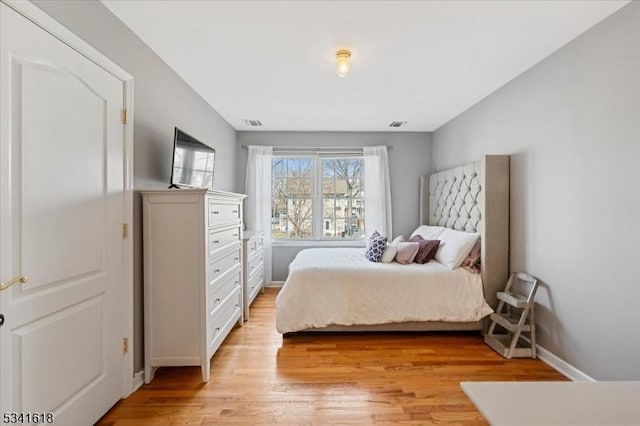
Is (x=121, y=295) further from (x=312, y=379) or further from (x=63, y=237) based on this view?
(x=312, y=379)

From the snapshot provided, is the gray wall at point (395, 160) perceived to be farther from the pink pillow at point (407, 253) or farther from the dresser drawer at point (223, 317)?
the dresser drawer at point (223, 317)

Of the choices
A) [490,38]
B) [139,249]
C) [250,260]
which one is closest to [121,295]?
[139,249]

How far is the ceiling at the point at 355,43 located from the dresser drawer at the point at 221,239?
1442mm

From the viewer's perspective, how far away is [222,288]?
8.29 ft

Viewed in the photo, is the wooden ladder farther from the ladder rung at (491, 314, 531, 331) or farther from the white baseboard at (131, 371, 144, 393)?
the white baseboard at (131, 371, 144, 393)

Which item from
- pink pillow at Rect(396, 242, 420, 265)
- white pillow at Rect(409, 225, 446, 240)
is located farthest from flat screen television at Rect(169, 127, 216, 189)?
white pillow at Rect(409, 225, 446, 240)

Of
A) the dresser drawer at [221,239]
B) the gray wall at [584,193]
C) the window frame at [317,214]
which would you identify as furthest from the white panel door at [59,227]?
the gray wall at [584,193]

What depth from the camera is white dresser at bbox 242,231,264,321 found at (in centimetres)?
332

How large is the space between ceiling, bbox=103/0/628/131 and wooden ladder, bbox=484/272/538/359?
1.91 metres

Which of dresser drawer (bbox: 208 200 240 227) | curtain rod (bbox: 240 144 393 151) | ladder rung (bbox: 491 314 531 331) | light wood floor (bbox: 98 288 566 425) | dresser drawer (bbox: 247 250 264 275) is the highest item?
curtain rod (bbox: 240 144 393 151)

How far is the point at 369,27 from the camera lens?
196 centimetres

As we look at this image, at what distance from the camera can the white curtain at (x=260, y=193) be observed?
4621 millimetres

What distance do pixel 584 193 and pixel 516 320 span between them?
1235 millimetres

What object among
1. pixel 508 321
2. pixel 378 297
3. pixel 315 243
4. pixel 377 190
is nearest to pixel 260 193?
pixel 315 243
